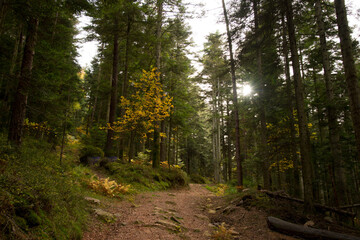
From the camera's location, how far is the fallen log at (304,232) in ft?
14.9

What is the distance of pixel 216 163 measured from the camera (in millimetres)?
20484

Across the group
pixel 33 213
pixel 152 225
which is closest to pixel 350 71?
pixel 152 225

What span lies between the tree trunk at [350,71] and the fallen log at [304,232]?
2329 millimetres

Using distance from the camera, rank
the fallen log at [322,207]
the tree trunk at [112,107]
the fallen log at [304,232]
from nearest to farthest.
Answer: the fallen log at [304,232], the fallen log at [322,207], the tree trunk at [112,107]

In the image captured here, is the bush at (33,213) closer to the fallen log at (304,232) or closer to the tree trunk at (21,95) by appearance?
the tree trunk at (21,95)

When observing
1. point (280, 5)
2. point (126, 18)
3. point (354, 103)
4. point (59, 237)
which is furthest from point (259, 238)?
point (126, 18)

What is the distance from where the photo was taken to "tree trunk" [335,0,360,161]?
478 cm

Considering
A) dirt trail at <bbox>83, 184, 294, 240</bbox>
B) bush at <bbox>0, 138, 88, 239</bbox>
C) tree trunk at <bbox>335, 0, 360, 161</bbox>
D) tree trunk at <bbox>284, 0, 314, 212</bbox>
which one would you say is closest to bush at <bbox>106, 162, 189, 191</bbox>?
dirt trail at <bbox>83, 184, 294, 240</bbox>

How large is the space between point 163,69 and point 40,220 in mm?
14113

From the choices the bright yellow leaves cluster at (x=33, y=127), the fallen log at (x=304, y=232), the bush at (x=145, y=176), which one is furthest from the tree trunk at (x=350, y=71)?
the bright yellow leaves cluster at (x=33, y=127)

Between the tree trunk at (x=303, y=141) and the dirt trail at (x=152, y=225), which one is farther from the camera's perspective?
the tree trunk at (x=303, y=141)

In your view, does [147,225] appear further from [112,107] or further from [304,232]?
[112,107]

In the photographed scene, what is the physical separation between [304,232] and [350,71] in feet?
15.5

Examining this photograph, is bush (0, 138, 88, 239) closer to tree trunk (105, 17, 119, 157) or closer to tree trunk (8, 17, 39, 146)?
tree trunk (8, 17, 39, 146)
